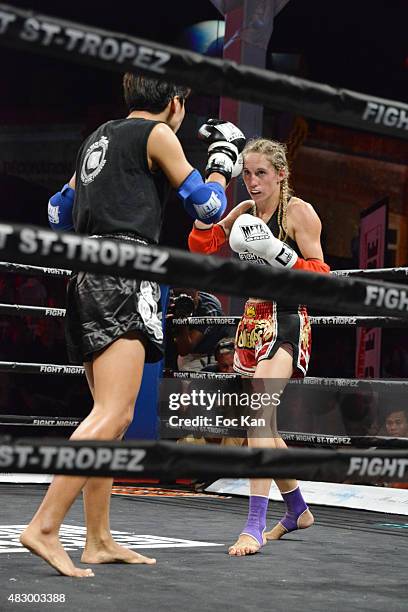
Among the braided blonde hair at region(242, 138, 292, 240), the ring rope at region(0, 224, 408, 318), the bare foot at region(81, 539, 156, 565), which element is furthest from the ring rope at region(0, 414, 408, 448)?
the ring rope at region(0, 224, 408, 318)

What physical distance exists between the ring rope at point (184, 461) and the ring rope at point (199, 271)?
21cm

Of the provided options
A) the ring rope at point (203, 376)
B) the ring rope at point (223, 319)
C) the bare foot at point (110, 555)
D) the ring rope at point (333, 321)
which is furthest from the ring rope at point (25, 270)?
the bare foot at point (110, 555)

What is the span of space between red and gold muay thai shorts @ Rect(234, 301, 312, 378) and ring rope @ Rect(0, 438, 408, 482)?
1.37m

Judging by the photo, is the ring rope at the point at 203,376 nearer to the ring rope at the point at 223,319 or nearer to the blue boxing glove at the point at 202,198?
the ring rope at the point at 223,319

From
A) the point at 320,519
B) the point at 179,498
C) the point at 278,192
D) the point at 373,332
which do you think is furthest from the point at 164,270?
the point at 373,332

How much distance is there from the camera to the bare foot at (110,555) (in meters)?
2.12

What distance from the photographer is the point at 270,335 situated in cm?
275

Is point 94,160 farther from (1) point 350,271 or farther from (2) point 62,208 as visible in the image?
(1) point 350,271

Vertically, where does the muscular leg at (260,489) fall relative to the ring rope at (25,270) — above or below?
below

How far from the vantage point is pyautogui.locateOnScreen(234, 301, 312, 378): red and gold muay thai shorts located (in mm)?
2752

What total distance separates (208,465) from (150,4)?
5.56 m

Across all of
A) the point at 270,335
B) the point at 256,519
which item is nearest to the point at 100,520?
the point at 256,519

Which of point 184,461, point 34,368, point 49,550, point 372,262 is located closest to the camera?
point 184,461

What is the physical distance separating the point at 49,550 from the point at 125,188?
0.76m
